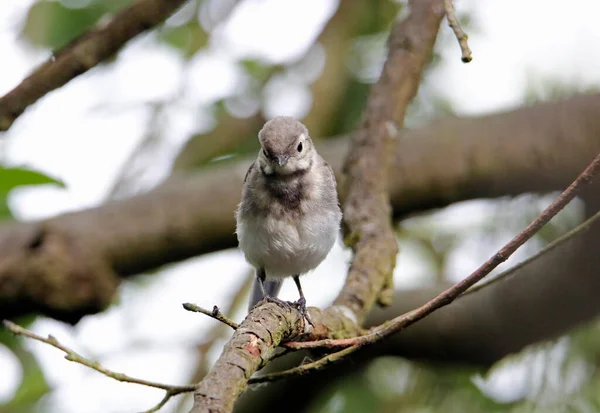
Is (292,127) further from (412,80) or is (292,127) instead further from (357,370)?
(357,370)

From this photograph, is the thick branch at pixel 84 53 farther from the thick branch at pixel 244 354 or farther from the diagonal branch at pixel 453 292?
the diagonal branch at pixel 453 292

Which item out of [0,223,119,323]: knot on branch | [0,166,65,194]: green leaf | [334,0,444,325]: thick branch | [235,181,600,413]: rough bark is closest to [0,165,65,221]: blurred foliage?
[0,166,65,194]: green leaf

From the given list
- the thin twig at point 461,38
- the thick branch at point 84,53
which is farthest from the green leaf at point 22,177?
the thin twig at point 461,38

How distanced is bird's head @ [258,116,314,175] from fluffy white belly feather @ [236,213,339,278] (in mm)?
232

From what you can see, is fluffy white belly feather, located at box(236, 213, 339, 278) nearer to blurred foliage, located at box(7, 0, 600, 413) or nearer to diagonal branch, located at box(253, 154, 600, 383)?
blurred foliage, located at box(7, 0, 600, 413)

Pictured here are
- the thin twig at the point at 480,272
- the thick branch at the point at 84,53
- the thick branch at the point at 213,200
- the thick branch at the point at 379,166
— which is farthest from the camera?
the thick branch at the point at 213,200

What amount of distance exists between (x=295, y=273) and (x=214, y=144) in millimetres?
2104

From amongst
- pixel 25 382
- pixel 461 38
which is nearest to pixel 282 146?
pixel 461 38

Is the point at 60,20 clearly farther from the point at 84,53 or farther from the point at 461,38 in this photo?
the point at 461,38

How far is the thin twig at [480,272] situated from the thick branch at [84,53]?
3.96ft

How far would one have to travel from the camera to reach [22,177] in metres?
3.26

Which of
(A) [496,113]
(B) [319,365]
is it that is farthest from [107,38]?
(A) [496,113]

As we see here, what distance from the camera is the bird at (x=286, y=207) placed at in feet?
12.0

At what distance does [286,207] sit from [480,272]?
1.84m
